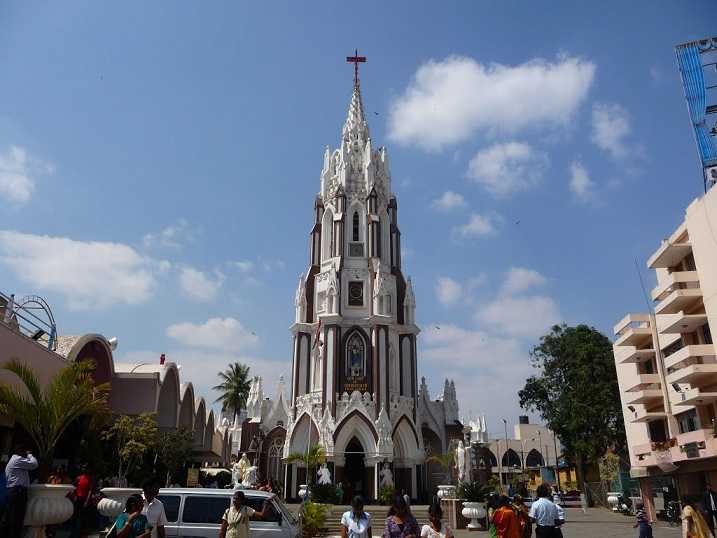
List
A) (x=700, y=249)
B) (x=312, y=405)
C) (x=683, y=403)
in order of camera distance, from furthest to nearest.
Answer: (x=312, y=405), (x=683, y=403), (x=700, y=249)

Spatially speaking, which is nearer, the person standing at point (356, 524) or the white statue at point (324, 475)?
the person standing at point (356, 524)

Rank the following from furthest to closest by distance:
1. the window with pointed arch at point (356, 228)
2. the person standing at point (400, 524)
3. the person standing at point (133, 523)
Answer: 1. the window with pointed arch at point (356, 228)
2. the person standing at point (133, 523)
3. the person standing at point (400, 524)

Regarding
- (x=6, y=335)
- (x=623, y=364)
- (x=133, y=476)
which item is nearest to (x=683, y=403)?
(x=623, y=364)

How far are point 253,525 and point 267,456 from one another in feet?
104

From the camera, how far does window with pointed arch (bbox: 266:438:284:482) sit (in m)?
41.1

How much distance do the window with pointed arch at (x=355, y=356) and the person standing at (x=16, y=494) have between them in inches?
1220

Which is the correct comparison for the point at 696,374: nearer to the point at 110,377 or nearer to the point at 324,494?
the point at 324,494

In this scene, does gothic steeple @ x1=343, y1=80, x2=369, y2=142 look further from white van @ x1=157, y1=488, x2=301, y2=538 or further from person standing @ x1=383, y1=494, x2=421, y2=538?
person standing @ x1=383, y1=494, x2=421, y2=538

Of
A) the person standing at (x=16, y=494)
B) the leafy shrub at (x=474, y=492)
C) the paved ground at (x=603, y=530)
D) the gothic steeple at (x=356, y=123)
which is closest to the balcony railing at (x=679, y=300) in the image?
the paved ground at (x=603, y=530)

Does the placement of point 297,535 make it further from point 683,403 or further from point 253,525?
point 683,403

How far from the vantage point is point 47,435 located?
11875 millimetres

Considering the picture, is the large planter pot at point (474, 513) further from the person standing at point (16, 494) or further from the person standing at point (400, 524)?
the person standing at point (16, 494)

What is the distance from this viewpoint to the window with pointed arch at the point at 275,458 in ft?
135

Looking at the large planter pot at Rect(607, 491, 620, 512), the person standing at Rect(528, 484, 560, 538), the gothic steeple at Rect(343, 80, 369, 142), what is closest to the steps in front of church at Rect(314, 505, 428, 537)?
the large planter pot at Rect(607, 491, 620, 512)
